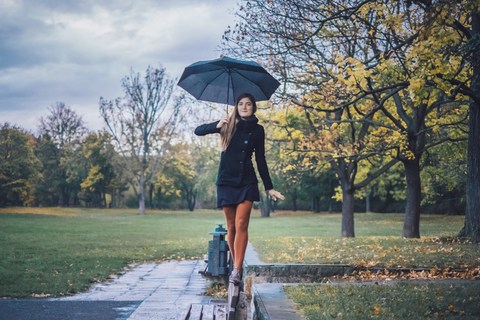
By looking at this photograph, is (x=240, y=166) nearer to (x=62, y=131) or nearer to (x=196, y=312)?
(x=196, y=312)

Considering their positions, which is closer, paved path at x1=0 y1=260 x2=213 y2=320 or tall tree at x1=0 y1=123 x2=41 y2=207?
paved path at x1=0 y1=260 x2=213 y2=320

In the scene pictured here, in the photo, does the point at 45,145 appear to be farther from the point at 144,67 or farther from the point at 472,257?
the point at 472,257

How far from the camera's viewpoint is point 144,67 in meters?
39.3

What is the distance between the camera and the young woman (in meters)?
3.99

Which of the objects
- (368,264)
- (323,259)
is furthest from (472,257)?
(323,259)

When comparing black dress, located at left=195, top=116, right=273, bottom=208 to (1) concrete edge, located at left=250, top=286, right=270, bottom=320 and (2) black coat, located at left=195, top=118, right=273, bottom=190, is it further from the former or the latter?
(1) concrete edge, located at left=250, top=286, right=270, bottom=320

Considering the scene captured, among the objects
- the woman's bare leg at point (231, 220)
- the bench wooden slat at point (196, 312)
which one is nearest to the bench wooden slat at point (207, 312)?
the bench wooden slat at point (196, 312)

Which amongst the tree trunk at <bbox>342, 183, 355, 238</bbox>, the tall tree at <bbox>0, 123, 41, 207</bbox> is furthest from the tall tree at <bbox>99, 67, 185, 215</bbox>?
the tree trunk at <bbox>342, 183, 355, 238</bbox>

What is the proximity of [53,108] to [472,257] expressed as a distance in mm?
49310

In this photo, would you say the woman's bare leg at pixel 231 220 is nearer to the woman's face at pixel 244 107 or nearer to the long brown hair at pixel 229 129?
the long brown hair at pixel 229 129

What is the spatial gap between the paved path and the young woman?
116cm

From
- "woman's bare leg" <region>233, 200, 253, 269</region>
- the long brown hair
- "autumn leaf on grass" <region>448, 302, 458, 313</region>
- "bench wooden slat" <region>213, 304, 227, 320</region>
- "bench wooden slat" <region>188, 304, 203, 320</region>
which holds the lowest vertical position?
"bench wooden slat" <region>213, 304, 227, 320</region>

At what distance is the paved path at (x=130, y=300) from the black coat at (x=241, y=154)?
1.66 metres

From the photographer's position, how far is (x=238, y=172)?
4039 mm
